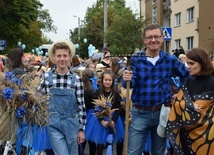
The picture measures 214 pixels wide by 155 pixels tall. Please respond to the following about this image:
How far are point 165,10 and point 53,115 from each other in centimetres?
3837

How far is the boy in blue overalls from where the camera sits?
4320mm

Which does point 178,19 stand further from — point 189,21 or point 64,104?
point 64,104

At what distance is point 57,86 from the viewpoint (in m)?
4.36

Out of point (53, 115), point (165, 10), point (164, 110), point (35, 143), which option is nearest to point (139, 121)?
point (164, 110)

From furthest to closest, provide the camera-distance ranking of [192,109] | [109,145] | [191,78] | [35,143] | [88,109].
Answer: [88,109] < [109,145] < [35,143] < [191,78] < [192,109]

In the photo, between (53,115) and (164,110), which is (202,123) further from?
(53,115)

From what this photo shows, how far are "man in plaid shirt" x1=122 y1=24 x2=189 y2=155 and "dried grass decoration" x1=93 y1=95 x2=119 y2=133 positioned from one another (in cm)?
138

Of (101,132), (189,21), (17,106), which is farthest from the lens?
(189,21)

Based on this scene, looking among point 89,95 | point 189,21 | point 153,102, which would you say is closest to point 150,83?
point 153,102

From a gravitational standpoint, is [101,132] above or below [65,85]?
below

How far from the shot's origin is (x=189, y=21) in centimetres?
3344

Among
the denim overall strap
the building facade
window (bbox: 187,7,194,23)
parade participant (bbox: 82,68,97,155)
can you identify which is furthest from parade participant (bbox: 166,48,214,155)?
window (bbox: 187,7,194,23)

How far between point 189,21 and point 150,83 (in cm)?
3030

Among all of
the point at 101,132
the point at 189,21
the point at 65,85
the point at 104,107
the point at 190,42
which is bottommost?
the point at 101,132
